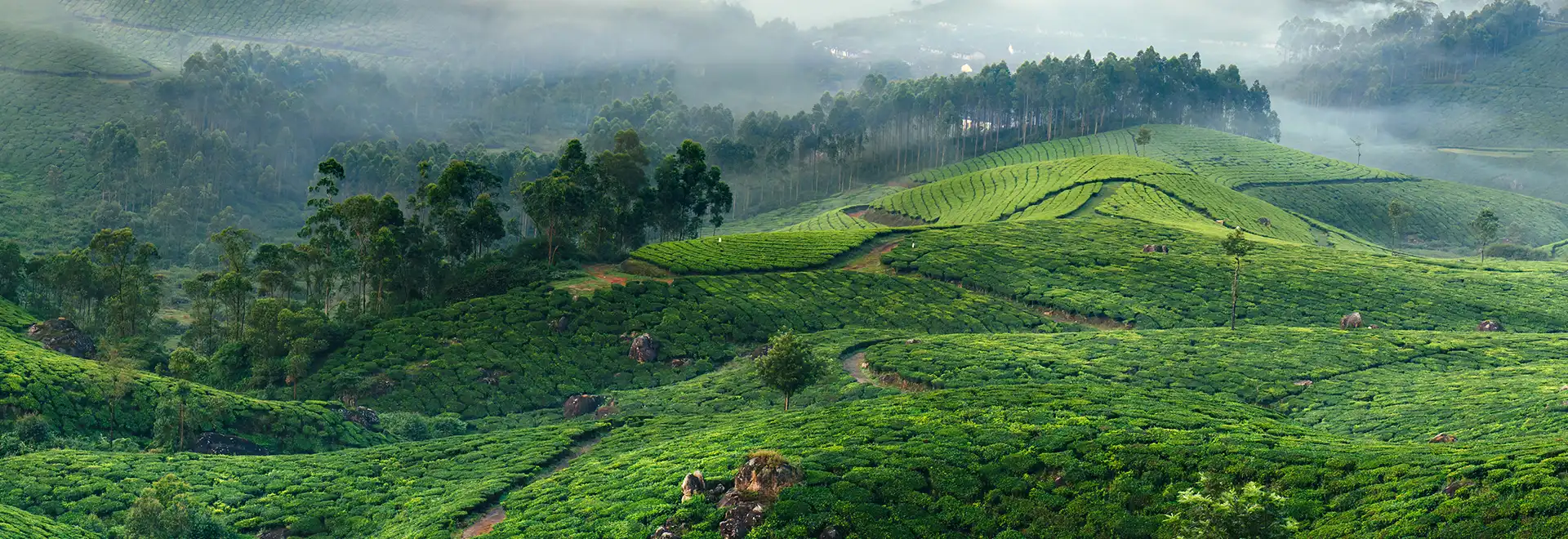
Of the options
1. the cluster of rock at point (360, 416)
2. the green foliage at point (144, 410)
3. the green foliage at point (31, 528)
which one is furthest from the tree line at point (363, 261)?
the green foliage at point (31, 528)

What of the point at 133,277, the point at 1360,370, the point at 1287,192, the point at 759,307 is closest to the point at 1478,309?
the point at 1360,370

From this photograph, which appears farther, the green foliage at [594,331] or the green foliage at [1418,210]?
the green foliage at [1418,210]

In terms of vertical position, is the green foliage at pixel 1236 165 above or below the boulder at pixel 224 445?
above

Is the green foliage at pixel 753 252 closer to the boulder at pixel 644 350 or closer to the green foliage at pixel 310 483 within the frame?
the boulder at pixel 644 350

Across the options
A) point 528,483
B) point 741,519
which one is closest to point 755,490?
point 741,519

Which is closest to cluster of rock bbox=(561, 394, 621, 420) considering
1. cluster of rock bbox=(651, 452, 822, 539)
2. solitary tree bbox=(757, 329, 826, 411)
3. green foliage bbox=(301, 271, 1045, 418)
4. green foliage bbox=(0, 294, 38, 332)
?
green foliage bbox=(301, 271, 1045, 418)

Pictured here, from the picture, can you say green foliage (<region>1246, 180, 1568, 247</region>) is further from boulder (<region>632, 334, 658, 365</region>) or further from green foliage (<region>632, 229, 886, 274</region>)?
boulder (<region>632, 334, 658, 365</region>)

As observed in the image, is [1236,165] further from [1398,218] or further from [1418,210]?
[1398,218]
